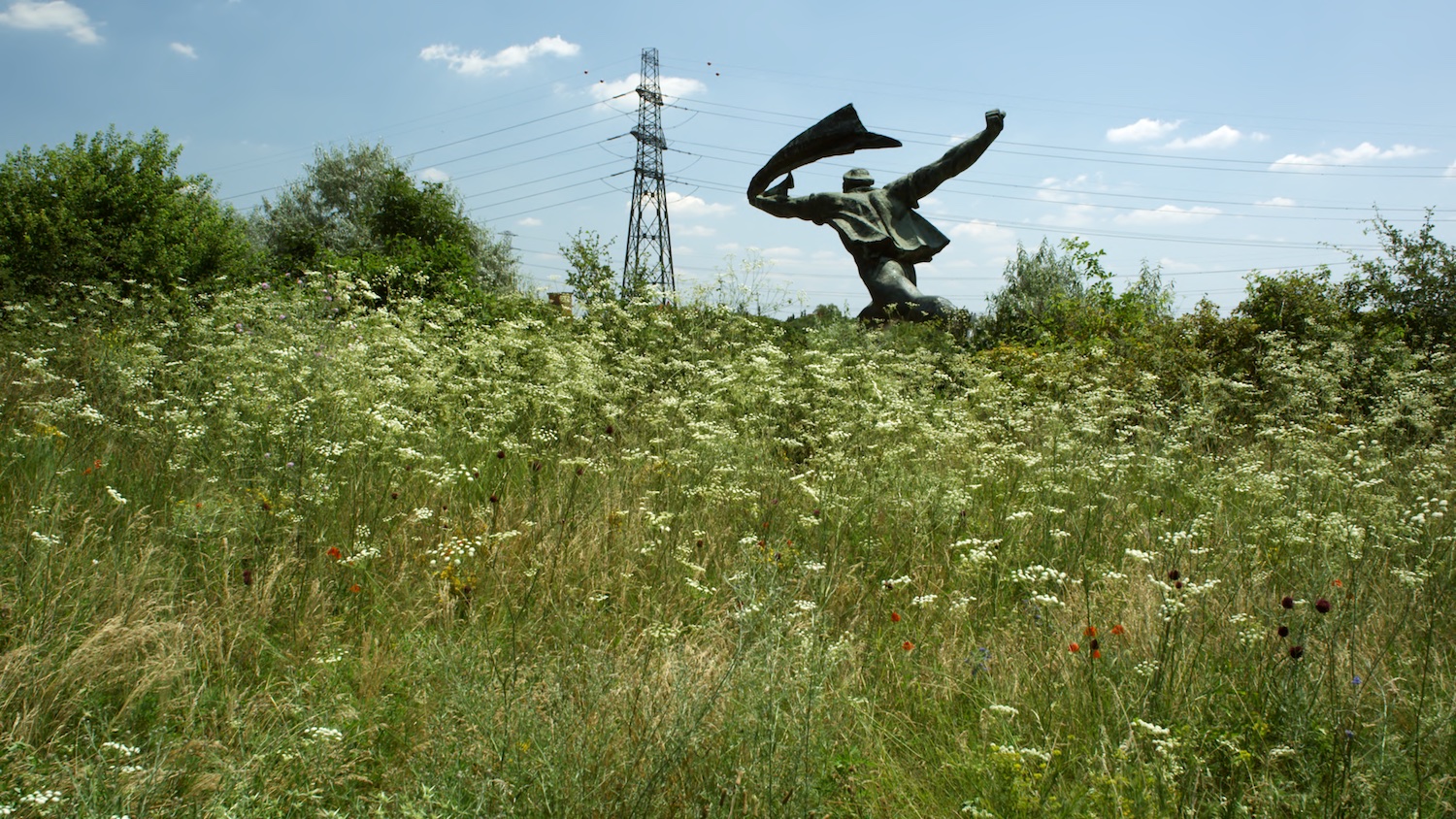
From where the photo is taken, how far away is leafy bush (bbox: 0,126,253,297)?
39.5ft

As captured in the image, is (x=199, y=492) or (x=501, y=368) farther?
(x=501, y=368)

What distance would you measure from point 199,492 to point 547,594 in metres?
1.55

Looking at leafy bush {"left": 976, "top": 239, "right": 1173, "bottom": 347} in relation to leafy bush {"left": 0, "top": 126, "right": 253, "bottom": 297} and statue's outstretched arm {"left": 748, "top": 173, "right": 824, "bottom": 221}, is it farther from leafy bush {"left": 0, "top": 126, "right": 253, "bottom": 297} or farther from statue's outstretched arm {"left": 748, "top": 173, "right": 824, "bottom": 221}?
leafy bush {"left": 0, "top": 126, "right": 253, "bottom": 297}

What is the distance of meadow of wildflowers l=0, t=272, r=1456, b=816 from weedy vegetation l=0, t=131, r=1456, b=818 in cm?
2

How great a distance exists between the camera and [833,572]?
10.4 feet

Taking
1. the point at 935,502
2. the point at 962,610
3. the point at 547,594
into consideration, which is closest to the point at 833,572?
the point at 962,610

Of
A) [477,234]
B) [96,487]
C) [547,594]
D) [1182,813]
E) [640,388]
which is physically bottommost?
[1182,813]

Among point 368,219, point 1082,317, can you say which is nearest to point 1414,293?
point 1082,317

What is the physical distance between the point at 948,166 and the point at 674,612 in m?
14.1

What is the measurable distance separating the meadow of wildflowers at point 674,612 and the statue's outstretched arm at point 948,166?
1054 cm

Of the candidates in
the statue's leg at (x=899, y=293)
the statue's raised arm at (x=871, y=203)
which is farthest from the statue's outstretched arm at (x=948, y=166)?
the statue's leg at (x=899, y=293)

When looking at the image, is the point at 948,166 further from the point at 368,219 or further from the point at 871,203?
the point at 368,219

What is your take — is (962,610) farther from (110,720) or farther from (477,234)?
(477,234)

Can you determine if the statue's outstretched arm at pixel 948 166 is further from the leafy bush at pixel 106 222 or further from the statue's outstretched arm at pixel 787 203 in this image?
the leafy bush at pixel 106 222
